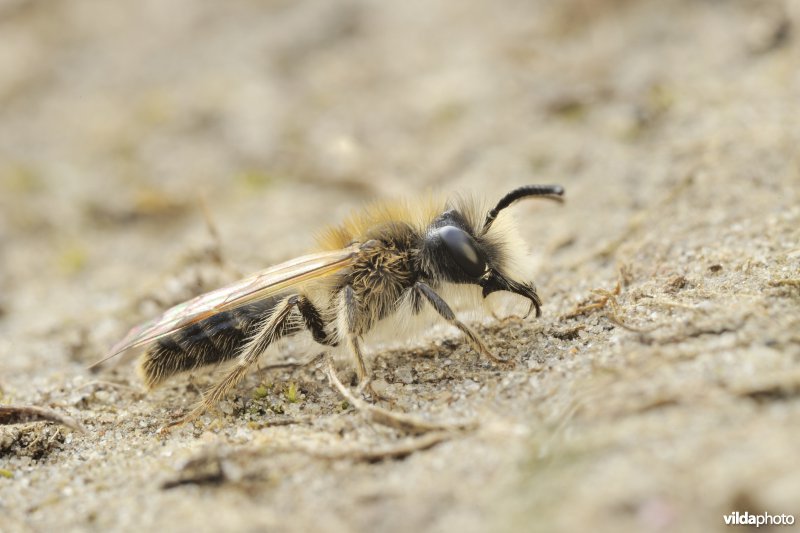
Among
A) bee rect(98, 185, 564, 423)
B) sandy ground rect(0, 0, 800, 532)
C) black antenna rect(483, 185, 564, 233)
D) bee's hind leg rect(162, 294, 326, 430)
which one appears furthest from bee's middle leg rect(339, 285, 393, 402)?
black antenna rect(483, 185, 564, 233)

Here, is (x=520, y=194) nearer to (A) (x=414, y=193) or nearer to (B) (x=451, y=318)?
(B) (x=451, y=318)

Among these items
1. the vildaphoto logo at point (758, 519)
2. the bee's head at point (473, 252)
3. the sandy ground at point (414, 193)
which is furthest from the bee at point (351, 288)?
the vildaphoto logo at point (758, 519)

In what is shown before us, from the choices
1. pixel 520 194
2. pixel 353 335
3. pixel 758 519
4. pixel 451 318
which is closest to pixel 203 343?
pixel 353 335

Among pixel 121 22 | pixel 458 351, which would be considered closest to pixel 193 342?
pixel 458 351

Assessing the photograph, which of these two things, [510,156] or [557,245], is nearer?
[557,245]

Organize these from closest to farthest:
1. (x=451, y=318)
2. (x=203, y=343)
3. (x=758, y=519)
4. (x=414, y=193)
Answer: (x=758, y=519)
(x=451, y=318)
(x=203, y=343)
(x=414, y=193)

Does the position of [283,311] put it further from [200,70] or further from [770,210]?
[200,70]

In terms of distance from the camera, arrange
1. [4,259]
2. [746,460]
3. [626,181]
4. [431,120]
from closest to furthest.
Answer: [746,460]
[626,181]
[4,259]
[431,120]

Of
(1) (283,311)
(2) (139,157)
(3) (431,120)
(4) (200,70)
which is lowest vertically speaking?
(1) (283,311)
